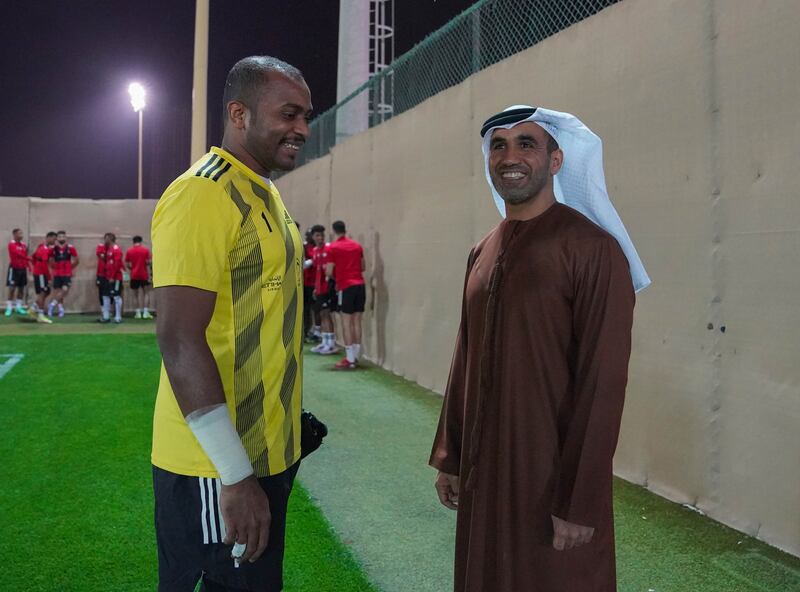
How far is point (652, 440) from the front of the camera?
4129mm

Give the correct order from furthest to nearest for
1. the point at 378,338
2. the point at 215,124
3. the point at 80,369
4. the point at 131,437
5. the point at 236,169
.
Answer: the point at 215,124, the point at 378,338, the point at 80,369, the point at 131,437, the point at 236,169

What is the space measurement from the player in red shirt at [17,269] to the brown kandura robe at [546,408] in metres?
15.6

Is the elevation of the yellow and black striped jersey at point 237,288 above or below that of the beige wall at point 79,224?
below

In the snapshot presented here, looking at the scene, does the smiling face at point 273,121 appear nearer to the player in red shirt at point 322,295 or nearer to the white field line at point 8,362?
the white field line at point 8,362

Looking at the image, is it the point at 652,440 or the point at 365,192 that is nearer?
the point at 652,440

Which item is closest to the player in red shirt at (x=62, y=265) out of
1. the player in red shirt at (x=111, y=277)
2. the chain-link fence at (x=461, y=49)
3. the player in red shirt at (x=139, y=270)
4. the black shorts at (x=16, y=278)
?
the black shorts at (x=16, y=278)

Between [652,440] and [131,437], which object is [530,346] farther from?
[131,437]

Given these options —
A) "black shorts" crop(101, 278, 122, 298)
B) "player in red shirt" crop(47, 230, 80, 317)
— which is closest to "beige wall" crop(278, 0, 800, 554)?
"black shorts" crop(101, 278, 122, 298)

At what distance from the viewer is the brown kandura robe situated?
1698 millimetres

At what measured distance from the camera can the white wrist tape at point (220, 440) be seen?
1.48 meters

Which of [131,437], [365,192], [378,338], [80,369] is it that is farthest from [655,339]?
[80,369]

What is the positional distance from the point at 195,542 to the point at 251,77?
1.18 meters

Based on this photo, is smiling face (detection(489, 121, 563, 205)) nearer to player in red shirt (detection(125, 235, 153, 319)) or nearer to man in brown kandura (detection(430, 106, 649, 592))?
man in brown kandura (detection(430, 106, 649, 592))

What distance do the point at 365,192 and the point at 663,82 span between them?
236 inches
